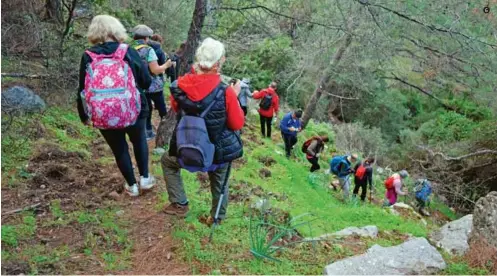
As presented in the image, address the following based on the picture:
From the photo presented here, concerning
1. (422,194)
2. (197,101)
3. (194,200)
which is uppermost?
(197,101)

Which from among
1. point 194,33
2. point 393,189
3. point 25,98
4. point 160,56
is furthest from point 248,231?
point 393,189

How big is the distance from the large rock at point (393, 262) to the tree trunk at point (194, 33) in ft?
10.8

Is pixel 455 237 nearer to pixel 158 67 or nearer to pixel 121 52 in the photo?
pixel 158 67

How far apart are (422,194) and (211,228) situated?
8.78 meters

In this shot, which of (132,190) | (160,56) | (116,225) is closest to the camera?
(116,225)

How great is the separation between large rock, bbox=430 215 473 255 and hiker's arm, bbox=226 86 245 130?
Result: 101 inches

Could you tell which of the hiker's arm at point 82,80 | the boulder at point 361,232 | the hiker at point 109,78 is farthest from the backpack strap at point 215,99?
the boulder at point 361,232

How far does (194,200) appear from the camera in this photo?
17.3 feet

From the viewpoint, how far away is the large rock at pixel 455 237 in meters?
4.85

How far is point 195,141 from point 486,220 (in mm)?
2984

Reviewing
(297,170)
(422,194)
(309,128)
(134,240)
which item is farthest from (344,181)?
(134,240)

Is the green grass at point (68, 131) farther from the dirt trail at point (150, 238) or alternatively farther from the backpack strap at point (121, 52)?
the backpack strap at point (121, 52)

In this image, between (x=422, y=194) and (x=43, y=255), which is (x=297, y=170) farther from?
(x=43, y=255)

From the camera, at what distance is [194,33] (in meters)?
6.13
